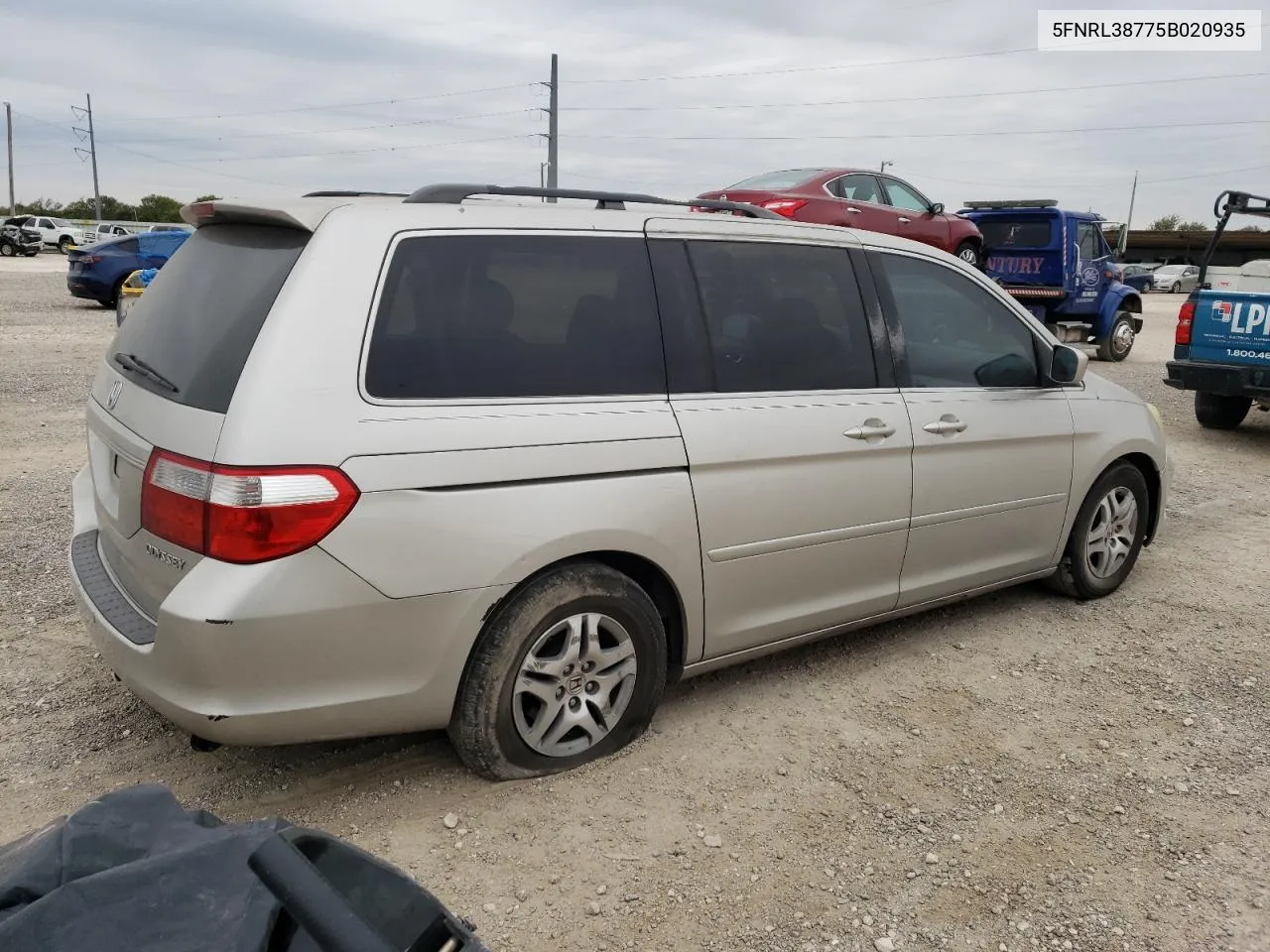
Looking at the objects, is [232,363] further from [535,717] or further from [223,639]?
[535,717]

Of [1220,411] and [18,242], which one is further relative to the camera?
[18,242]

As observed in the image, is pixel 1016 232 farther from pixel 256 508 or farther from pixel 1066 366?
pixel 256 508

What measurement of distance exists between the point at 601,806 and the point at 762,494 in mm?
1154

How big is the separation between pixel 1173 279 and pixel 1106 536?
141 ft

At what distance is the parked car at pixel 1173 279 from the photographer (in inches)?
1612

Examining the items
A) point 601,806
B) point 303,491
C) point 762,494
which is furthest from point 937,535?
point 303,491

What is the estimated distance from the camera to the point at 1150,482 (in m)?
5.11

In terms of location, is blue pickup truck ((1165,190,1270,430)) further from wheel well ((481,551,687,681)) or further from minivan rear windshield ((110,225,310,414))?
minivan rear windshield ((110,225,310,414))

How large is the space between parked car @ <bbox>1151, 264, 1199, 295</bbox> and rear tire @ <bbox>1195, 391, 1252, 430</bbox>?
115 ft

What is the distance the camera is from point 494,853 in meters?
2.81

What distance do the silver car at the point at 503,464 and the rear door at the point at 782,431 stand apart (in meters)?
0.01

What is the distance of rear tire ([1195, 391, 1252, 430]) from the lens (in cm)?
998

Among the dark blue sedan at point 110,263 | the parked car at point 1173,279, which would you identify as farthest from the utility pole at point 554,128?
the parked car at point 1173,279

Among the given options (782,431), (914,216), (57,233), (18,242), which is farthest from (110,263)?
(57,233)
